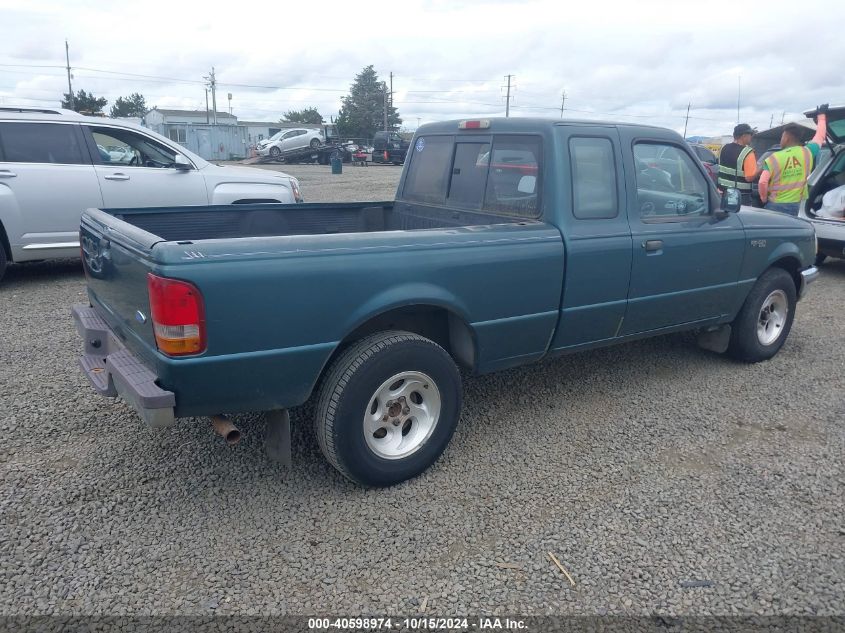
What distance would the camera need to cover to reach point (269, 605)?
2.57 m

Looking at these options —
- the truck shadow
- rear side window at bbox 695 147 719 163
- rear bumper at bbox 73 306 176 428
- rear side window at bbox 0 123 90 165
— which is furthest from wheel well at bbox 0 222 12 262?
rear side window at bbox 695 147 719 163

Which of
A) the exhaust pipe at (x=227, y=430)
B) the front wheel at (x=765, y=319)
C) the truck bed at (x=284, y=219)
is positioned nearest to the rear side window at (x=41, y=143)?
the truck bed at (x=284, y=219)

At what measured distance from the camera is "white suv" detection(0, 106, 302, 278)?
273 inches

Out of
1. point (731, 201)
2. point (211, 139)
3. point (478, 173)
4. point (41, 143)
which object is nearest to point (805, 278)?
point (731, 201)

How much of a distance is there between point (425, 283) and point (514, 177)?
123cm

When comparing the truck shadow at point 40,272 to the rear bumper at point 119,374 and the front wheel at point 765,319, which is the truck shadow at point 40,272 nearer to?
the rear bumper at point 119,374

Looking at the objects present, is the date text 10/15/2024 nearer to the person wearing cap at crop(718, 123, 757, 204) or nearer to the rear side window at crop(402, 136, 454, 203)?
the rear side window at crop(402, 136, 454, 203)

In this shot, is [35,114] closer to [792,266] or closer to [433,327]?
[433,327]

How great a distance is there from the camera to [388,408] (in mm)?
3352

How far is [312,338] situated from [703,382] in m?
3.26

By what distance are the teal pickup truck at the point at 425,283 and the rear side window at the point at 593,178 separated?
1 centimetres

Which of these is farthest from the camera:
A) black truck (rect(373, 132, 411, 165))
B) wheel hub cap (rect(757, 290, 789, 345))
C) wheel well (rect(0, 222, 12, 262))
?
black truck (rect(373, 132, 411, 165))

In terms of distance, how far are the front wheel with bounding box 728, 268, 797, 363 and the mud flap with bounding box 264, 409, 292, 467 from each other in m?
3.69

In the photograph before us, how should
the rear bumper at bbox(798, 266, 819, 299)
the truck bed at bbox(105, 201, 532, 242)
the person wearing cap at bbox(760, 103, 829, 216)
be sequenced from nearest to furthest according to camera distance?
the truck bed at bbox(105, 201, 532, 242), the rear bumper at bbox(798, 266, 819, 299), the person wearing cap at bbox(760, 103, 829, 216)
